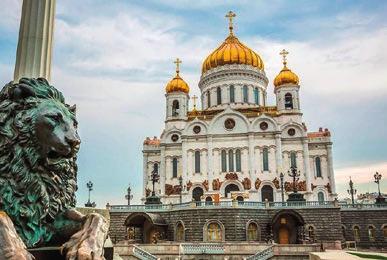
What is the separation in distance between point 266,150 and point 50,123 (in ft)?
126

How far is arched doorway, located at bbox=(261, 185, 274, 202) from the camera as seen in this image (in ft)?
129

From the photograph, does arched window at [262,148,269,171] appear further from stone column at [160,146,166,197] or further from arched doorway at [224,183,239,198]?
stone column at [160,146,166,197]

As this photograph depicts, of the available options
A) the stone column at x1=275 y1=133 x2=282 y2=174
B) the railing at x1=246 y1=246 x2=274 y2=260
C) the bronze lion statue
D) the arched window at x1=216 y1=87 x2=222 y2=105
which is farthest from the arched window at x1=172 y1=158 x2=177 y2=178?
the bronze lion statue

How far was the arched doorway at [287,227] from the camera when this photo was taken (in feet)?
96.8

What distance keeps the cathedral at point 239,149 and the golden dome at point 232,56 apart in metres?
0.79

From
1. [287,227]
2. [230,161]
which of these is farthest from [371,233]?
[230,161]

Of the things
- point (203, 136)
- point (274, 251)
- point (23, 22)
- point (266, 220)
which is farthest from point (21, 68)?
point (203, 136)

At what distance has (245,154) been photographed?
40.5 m

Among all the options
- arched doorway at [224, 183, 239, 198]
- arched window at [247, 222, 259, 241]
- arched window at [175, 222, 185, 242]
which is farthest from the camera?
arched doorway at [224, 183, 239, 198]

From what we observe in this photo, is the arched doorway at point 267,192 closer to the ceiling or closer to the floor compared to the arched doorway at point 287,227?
closer to the ceiling

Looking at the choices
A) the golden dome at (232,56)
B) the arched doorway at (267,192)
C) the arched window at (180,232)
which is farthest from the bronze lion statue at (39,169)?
the golden dome at (232,56)

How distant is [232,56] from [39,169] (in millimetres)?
45218

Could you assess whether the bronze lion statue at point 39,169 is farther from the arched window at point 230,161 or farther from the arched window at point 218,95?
the arched window at point 218,95

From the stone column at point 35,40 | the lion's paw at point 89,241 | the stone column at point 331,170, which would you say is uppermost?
the stone column at point 331,170
